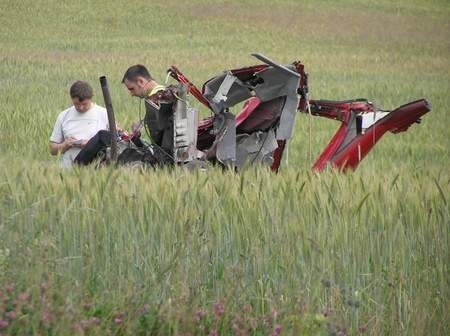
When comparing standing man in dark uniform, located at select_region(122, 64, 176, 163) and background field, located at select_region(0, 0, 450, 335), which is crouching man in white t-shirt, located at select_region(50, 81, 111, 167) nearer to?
standing man in dark uniform, located at select_region(122, 64, 176, 163)

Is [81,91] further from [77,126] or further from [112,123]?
[112,123]

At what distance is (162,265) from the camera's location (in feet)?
20.9

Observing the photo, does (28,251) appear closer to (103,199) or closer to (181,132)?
(103,199)

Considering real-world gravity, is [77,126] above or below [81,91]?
below

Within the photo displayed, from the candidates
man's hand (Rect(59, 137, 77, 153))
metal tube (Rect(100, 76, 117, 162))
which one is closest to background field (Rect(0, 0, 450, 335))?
metal tube (Rect(100, 76, 117, 162))

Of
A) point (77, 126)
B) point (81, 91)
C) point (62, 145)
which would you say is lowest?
point (62, 145)

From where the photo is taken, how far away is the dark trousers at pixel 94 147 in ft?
31.6

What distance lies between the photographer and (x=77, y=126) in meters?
10.3

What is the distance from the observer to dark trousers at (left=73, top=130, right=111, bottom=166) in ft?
31.6

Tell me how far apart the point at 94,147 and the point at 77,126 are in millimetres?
712

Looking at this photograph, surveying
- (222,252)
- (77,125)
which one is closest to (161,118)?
(77,125)

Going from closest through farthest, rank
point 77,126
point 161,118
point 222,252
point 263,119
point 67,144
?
point 222,252 → point 161,118 → point 263,119 → point 67,144 → point 77,126

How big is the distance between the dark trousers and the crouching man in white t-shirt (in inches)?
16.6

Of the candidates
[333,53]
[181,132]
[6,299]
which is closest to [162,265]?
[6,299]
